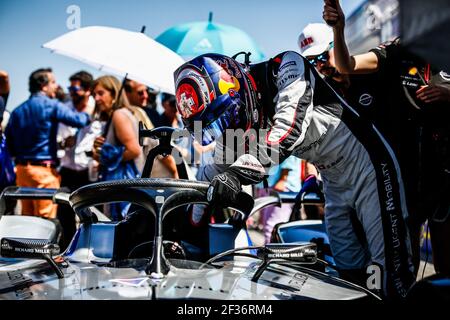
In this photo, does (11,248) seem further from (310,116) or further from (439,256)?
(439,256)

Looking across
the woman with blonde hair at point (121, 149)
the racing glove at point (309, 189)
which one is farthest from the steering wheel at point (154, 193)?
the woman with blonde hair at point (121, 149)

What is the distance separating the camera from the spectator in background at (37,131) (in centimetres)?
609

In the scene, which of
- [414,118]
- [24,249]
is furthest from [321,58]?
[24,249]

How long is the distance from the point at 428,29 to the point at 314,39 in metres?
2.16

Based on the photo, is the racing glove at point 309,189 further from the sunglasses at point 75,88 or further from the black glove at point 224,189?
the sunglasses at point 75,88

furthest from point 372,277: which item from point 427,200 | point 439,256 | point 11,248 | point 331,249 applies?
point 11,248

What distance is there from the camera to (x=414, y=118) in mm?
3383

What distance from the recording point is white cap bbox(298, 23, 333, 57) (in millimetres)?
3631

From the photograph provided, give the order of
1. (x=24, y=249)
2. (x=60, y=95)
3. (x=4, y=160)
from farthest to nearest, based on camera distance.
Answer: (x=60, y=95) → (x=4, y=160) → (x=24, y=249)

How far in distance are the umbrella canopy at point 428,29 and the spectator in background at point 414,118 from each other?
1.64 metres

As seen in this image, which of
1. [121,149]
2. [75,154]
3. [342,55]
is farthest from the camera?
[75,154]

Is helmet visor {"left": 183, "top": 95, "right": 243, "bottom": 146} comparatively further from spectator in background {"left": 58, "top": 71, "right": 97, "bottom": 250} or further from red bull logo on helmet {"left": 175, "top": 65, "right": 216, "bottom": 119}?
spectator in background {"left": 58, "top": 71, "right": 97, "bottom": 250}

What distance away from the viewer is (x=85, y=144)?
6195mm

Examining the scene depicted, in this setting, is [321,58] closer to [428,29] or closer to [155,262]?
[155,262]
